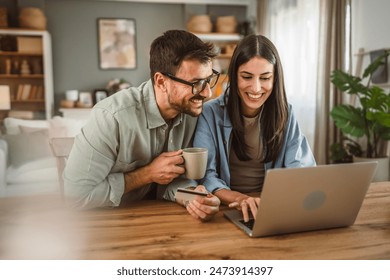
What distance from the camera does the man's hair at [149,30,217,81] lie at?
0.94 metres

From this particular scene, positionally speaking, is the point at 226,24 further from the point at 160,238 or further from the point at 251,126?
the point at 160,238

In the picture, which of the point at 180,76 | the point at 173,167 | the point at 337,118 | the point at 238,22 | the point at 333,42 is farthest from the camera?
the point at 238,22

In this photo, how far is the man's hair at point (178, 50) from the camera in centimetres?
94

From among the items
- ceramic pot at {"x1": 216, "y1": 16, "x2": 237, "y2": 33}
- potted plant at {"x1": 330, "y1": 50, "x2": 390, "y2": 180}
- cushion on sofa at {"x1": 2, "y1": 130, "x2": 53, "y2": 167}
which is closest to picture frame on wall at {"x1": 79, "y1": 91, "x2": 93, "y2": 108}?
ceramic pot at {"x1": 216, "y1": 16, "x2": 237, "y2": 33}

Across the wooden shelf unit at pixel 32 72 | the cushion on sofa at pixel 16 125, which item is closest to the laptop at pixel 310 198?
the cushion on sofa at pixel 16 125

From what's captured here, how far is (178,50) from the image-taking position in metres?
0.94

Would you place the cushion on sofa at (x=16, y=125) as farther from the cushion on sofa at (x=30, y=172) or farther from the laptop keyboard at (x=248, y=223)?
the laptop keyboard at (x=248, y=223)

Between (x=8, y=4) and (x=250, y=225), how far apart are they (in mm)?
4411

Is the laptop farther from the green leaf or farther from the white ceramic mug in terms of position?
the green leaf

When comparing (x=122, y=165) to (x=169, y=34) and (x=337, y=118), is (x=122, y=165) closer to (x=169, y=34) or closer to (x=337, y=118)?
(x=169, y=34)

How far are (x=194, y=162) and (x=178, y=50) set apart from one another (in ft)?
1.05

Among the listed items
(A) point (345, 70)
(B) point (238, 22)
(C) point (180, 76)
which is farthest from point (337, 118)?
(B) point (238, 22)

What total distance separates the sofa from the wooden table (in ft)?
3.42
